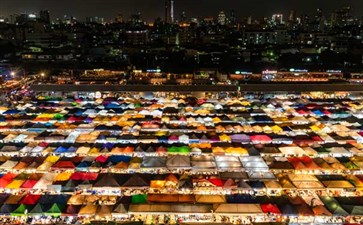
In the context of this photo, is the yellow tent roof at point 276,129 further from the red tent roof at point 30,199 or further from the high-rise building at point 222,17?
the high-rise building at point 222,17

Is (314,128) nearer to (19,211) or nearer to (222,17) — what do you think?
(19,211)

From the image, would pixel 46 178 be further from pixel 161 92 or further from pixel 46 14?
pixel 46 14

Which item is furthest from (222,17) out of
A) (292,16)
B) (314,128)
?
(314,128)

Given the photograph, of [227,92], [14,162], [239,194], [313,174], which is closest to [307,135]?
[313,174]

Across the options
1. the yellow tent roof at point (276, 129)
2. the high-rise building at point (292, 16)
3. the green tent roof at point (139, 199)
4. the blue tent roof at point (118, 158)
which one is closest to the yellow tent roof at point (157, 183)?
the green tent roof at point (139, 199)

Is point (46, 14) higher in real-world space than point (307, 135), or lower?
higher

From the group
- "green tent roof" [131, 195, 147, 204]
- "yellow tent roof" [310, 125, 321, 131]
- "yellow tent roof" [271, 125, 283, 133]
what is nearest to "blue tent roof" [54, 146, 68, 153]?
"green tent roof" [131, 195, 147, 204]

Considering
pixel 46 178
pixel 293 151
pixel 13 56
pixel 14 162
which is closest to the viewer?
pixel 46 178

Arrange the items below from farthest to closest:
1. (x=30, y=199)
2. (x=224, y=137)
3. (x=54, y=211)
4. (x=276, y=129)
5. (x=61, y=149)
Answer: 1. (x=276, y=129)
2. (x=224, y=137)
3. (x=61, y=149)
4. (x=30, y=199)
5. (x=54, y=211)

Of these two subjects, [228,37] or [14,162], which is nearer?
[14,162]

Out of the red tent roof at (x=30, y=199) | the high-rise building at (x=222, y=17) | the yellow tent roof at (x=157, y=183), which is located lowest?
the red tent roof at (x=30, y=199)

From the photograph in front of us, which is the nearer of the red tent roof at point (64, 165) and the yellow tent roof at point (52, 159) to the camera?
the red tent roof at point (64, 165)
